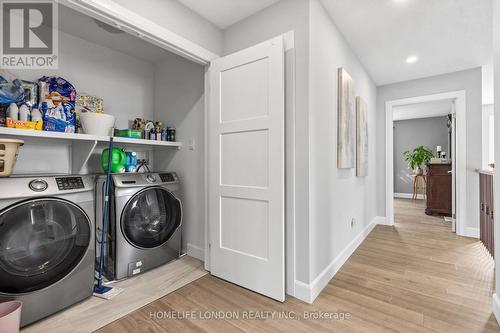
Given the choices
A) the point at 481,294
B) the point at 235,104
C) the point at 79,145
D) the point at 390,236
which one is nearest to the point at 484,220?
the point at 390,236

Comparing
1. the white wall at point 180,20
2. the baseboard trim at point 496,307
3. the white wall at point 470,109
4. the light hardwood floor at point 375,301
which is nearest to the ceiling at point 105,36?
the white wall at point 180,20

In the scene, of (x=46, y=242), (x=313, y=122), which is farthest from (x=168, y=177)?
(x=313, y=122)

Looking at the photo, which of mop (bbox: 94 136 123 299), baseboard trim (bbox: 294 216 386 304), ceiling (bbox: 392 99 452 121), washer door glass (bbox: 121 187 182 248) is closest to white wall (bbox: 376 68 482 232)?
ceiling (bbox: 392 99 452 121)

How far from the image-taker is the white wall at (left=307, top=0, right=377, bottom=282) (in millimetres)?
1898

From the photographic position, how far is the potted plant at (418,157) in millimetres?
6426

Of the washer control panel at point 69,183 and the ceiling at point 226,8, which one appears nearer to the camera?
the washer control panel at point 69,183

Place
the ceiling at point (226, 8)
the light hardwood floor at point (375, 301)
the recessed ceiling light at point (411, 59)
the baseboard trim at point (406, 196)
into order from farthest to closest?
the baseboard trim at point (406, 196) < the recessed ceiling light at point (411, 59) < the ceiling at point (226, 8) < the light hardwood floor at point (375, 301)

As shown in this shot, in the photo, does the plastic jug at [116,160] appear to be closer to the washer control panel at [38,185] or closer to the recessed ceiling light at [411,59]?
the washer control panel at [38,185]

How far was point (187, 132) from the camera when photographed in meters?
2.75

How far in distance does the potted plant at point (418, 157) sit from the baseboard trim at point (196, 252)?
250 inches

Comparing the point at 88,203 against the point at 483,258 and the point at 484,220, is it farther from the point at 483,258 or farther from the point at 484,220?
the point at 484,220

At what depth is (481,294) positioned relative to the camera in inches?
75.8

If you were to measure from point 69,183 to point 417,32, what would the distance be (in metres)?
3.57

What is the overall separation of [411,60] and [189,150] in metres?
3.17
